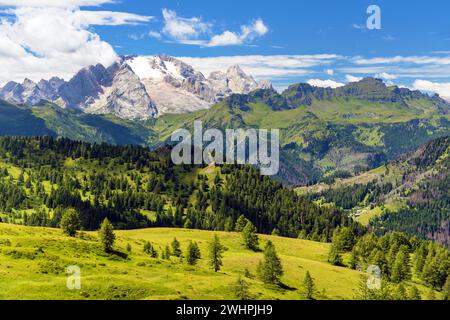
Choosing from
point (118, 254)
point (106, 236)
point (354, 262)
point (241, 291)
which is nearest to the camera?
point (241, 291)

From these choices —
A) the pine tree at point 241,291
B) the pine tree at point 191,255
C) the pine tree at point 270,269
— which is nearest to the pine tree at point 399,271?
the pine tree at point 270,269

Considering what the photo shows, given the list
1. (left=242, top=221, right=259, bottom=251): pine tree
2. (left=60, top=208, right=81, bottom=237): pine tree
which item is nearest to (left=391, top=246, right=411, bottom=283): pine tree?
(left=242, top=221, right=259, bottom=251): pine tree

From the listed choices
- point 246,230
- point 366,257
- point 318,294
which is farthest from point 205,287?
point 366,257

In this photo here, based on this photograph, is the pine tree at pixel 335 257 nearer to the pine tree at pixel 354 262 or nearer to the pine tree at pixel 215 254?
the pine tree at pixel 354 262

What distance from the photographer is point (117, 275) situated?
289 feet

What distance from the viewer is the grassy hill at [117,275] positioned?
7706cm

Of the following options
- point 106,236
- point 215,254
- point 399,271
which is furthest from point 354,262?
point 106,236

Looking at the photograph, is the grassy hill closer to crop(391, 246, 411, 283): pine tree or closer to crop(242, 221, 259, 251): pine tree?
crop(391, 246, 411, 283): pine tree

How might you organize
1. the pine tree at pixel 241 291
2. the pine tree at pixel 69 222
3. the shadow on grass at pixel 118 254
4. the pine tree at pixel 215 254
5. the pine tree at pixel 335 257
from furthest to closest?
the pine tree at pixel 335 257 → the pine tree at pixel 69 222 → the pine tree at pixel 215 254 → the shadow on grass at pixel 118 254 → the pine tree at pixel 241 291

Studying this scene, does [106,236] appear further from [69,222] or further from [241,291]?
[241,291]

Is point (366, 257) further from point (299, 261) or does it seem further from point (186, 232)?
point (186, 232)

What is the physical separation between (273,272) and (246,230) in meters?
60.7

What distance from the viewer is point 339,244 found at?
163 metres

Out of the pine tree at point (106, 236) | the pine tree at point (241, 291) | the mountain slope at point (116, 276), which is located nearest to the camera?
the mountain slope at point (116, 276)
